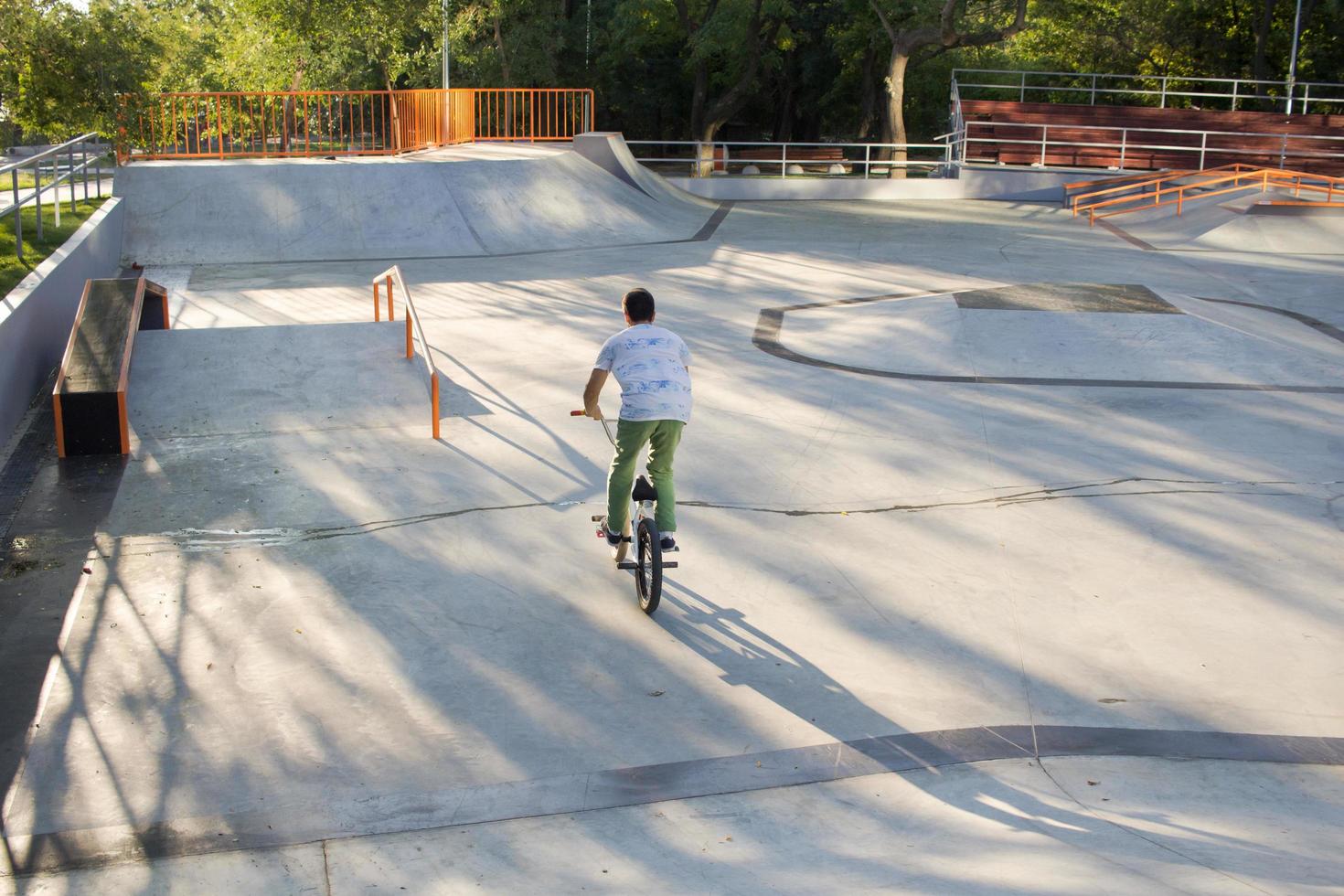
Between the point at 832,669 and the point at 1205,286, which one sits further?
the point at 1205,286

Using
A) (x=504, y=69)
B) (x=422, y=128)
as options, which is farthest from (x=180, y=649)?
(x=504, y=69)

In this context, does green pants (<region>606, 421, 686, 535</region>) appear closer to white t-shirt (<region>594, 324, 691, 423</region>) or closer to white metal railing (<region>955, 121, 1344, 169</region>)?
white t-shirt (<region>594, 324, 691, 423</region>)

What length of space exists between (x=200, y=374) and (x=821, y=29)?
36.6 metres

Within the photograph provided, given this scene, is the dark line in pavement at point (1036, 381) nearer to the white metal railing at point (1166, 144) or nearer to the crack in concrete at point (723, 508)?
the crack in concrete at point (723, 508)

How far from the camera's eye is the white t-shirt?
6652 millimetres

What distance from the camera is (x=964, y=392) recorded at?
11984 mm

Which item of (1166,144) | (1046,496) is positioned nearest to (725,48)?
(1166,144)

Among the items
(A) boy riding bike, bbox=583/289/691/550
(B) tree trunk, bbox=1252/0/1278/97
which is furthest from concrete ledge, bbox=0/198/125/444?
(B) tree trunk, bbox=1252/0/1278/97

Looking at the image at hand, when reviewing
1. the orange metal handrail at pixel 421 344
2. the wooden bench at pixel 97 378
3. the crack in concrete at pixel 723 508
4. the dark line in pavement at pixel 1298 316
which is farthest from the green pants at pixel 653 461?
the dark line in pavement at pixel 1298 316

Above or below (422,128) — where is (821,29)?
above

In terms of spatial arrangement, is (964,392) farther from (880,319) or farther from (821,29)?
(821,29)

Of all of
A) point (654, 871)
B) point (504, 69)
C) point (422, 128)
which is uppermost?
point (504, 69)

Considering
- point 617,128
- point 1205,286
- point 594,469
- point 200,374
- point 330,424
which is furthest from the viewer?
point 617,128

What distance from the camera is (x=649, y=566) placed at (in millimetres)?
6762
